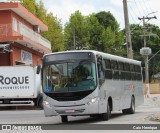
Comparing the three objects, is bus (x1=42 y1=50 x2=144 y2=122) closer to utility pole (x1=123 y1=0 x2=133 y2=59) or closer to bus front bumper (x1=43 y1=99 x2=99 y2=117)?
bus front bumper (x1=43 y1=99 x2=99 y2=117)

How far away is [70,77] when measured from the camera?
19.1 meters

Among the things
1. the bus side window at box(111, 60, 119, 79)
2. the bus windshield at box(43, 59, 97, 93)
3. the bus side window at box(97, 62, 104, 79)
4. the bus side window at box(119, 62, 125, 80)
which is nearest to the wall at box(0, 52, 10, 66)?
the bus side window at box(119, 62, 125, 80)

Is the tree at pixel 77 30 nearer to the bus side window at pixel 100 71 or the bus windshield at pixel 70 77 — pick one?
the bus side window at pixel 100 71

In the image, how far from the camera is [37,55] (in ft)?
174

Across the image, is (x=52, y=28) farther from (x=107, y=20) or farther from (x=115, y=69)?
(x=115, y=69)

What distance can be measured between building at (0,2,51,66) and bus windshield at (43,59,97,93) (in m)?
20.1

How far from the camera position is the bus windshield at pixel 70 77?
19.1 m

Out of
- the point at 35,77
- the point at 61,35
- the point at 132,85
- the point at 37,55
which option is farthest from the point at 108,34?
the point at 132,85

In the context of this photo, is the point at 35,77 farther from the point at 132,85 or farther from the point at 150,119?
the point at 150,119

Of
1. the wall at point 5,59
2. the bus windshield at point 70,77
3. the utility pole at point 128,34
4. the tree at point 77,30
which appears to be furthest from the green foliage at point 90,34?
the bus windshield at point 70,77

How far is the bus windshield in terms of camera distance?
1908 centimetres

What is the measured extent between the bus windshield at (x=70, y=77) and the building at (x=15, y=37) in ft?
66.1

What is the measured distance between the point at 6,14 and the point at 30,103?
11496 mm

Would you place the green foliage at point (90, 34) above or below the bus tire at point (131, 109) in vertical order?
above
